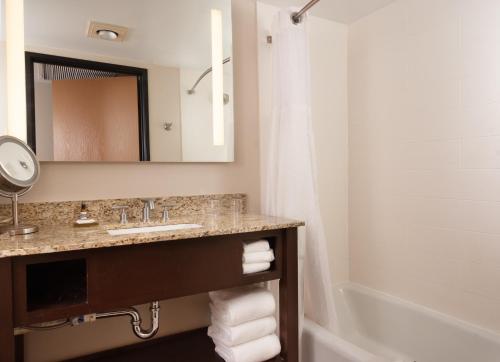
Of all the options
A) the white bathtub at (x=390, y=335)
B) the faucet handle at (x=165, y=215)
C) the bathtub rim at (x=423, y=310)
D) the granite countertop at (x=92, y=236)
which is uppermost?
the faucet handle at (x=165, y=215)

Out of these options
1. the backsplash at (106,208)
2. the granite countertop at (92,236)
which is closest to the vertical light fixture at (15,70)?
the backsplash at (106,208)

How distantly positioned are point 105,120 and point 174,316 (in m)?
0.98

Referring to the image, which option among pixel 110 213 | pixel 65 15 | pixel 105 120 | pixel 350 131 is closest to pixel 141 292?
pixel 110 213

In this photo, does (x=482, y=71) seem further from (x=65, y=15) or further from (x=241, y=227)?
(x=65, y=15)

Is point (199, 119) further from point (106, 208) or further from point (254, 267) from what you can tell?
point (254, 267)

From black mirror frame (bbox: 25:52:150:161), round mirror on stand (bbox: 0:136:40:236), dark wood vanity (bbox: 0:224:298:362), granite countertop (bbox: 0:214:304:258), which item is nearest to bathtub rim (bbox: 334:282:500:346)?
dark wood vanity (bbox: 0:224:298:362)

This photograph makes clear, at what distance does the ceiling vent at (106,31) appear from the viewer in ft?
4.80

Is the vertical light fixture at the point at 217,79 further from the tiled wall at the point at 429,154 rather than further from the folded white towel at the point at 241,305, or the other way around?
the tiled wall at the point at 429,154

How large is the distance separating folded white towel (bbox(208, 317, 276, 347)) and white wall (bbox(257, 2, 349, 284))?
3.02 ft

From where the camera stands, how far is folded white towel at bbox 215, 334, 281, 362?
1317mm

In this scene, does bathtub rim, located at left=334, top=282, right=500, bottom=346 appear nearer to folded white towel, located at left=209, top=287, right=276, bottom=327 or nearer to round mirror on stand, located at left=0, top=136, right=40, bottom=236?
folded white towel, located at left=209, top=287, right=276, bottom=327

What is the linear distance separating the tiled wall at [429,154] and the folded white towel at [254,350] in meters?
0.95

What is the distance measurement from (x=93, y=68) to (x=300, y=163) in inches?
40.2

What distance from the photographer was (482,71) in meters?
1.55
